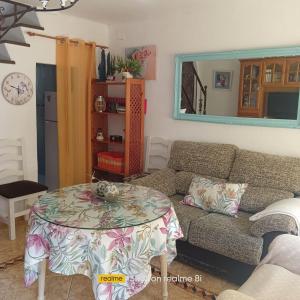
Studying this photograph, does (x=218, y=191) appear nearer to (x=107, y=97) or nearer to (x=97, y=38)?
(x=107, y=97)

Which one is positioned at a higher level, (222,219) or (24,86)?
(24,86)

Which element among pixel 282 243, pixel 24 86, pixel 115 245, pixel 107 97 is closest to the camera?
pixel 115 245

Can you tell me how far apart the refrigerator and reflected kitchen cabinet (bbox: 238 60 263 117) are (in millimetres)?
2431

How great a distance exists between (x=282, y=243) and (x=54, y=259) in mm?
1341

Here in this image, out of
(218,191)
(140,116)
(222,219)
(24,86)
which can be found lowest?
(222,219)

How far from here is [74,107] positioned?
4.00 metres

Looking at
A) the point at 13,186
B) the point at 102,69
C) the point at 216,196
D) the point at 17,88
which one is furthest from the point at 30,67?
the point at 216,196

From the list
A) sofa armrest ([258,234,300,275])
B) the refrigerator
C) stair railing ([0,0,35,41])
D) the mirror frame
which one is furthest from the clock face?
sofa armrest ([258,234,300,275])

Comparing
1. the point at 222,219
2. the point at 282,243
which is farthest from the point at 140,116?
the point at 282,243

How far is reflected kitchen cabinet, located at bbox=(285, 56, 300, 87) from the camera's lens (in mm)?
2857

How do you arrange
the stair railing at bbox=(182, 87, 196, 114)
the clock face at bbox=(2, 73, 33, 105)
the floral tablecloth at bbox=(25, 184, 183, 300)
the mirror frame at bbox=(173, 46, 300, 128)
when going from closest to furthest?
the floral tablecloth at bbox=(25, 184, 183, 300) < the mirror frame at bbox=(173, 46, 300, 128) < the clock face at bbox=(2, 73, 33, 105) < the stair railing at bbox=(182, 87, 196, 114)

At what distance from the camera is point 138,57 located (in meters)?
3.99

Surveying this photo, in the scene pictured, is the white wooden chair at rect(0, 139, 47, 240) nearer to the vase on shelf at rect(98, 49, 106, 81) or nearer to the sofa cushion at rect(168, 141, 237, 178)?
the vase on shelf at rect(98, 49, 106, 81)

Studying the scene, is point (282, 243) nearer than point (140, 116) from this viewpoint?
Yes
